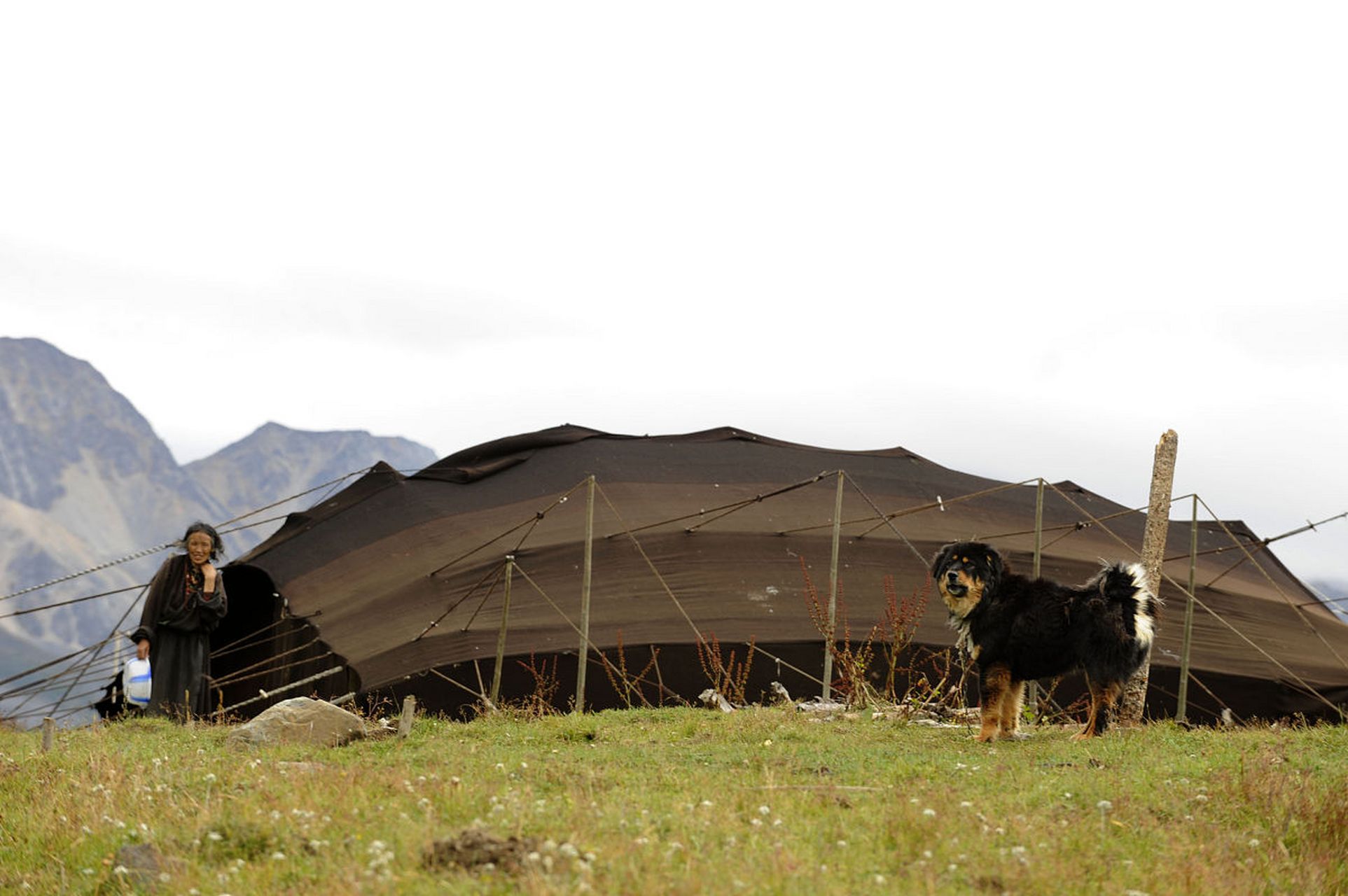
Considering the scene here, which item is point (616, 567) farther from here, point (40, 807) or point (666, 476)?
point (40, 807)

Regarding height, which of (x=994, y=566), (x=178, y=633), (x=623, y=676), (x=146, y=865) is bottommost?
(x=146, y=865)

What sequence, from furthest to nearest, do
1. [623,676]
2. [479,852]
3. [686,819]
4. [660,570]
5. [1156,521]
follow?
[660,570] → [623,676] → [1156,521] → [686,819] → [479,852]

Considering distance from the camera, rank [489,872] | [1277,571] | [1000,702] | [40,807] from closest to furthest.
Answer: [489,872]
[40,807]
[1000,702]
[1277,571]

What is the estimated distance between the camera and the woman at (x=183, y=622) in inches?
611

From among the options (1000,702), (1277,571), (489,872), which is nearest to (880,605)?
(1000,702)

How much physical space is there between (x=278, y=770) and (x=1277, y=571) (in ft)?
62.9

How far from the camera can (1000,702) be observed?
11609mm

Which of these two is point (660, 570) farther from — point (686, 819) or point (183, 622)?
point (686, 819)

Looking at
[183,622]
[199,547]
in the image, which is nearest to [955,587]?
[199,547]

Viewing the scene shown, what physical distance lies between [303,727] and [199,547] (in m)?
4.81

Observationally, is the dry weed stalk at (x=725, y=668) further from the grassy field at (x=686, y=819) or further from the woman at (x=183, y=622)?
the woman at (x=183, y=622)

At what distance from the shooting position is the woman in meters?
15.5

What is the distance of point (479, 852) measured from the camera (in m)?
6.68

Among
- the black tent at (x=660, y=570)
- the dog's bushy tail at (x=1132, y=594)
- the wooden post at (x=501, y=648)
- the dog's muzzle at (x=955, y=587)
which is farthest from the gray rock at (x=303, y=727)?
the dog's bushy tail at (x=1132, y=594)
